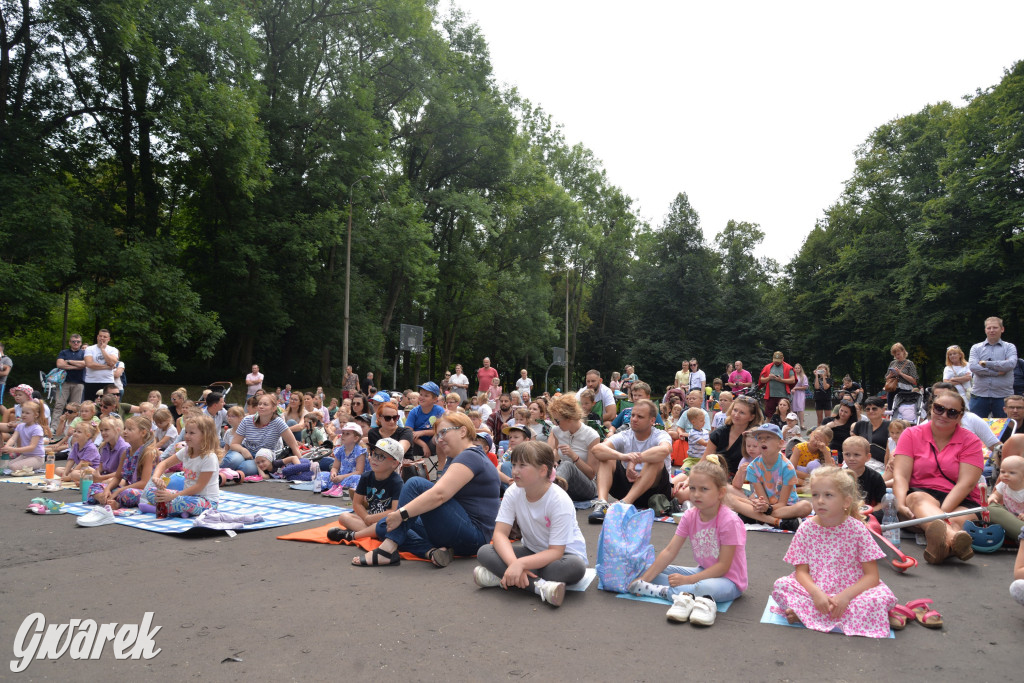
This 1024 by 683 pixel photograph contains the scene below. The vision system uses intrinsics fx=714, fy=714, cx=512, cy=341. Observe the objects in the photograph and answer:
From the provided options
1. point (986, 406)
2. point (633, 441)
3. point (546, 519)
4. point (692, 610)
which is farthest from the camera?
point (986, 406)

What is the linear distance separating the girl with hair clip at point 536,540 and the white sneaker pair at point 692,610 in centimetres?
69

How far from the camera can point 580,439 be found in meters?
8.05

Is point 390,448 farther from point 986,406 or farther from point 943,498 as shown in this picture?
point 986,406

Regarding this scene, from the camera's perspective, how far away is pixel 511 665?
3539 millimetres

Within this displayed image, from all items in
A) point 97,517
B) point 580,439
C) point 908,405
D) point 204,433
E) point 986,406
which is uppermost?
point 986,406

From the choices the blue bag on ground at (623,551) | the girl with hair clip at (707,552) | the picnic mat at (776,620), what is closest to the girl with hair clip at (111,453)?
the blue bag on ground at (623,551)

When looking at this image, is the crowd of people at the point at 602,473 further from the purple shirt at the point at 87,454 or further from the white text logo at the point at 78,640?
the white text logo at the point at 78,640

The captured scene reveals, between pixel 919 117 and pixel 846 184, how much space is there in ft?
16.5

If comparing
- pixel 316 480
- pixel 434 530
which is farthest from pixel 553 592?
pixel 316 480

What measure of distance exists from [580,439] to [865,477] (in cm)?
290

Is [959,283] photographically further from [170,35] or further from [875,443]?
[170,35]

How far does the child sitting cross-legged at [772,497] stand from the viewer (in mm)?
6941

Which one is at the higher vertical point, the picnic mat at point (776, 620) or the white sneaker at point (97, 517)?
the picnic mat at point (776, 620)

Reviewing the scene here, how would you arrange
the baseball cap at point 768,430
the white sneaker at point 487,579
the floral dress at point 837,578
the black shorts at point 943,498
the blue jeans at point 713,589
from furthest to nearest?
the baseball cap at point 768,430 → the black shorts at point 943,498 → the white sneaker at point 487,579 → the blue jeans at point 713,589 → the floral dress at point 837,578
